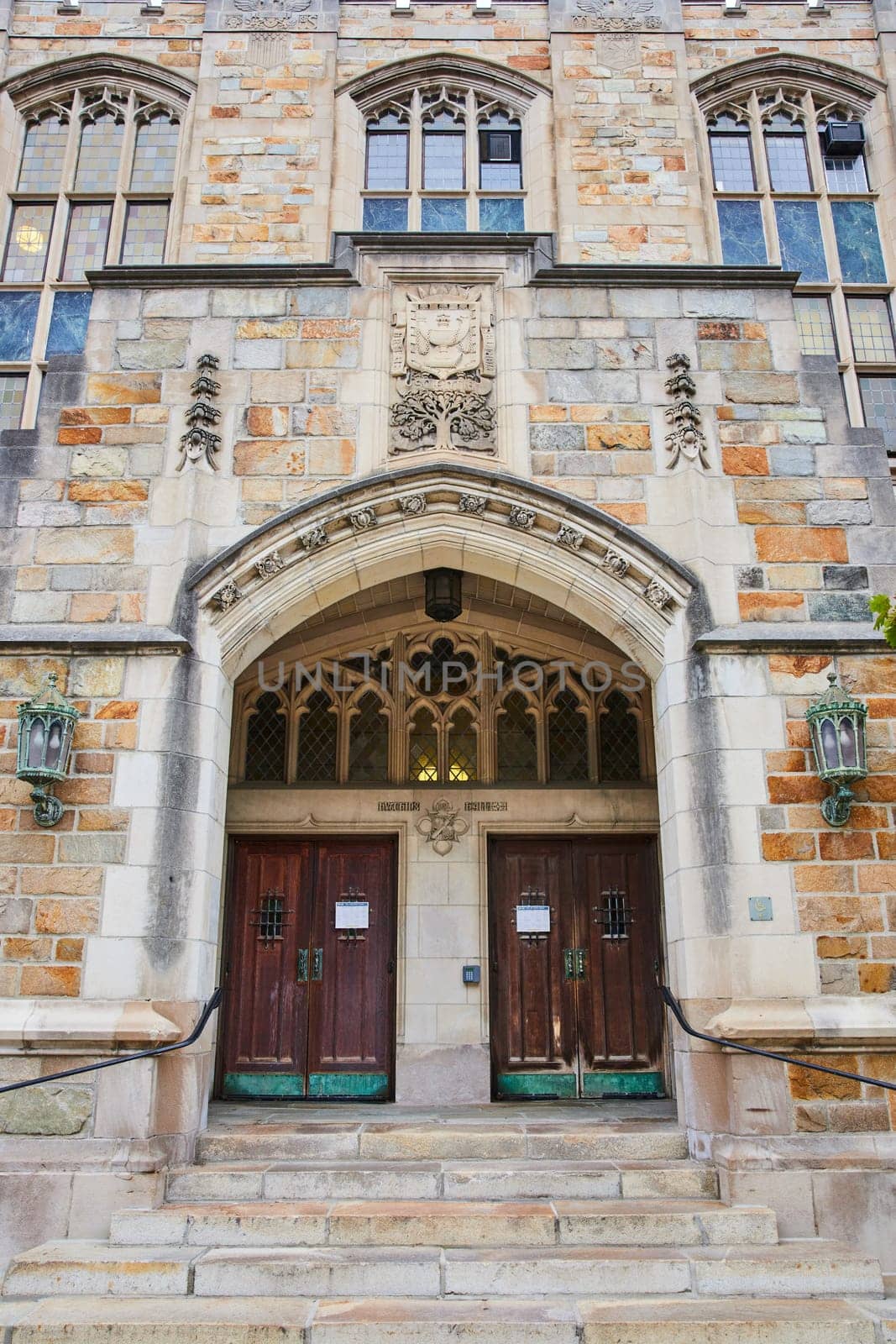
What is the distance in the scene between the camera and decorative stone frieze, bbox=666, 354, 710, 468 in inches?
249

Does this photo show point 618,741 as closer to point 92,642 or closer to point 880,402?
point 880,402

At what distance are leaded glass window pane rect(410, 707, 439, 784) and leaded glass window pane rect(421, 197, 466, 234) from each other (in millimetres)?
4510

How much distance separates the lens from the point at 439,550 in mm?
6531

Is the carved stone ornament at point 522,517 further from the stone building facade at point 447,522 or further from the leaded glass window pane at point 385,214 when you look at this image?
the leaded glass window pane at point 385,214

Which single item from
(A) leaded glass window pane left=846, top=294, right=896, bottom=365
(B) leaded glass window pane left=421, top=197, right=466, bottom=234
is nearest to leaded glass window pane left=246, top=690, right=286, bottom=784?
(B) leaded glass window pane left=421, top=197, right=466, bottom=234

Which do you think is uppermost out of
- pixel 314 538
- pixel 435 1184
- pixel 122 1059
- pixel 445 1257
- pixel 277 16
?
pixel 277 16

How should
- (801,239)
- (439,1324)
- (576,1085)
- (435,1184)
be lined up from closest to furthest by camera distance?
(439,1324)
(435,1184)
(576,1085)
(801,239)

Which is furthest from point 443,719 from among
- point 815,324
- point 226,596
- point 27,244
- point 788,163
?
point 788,163

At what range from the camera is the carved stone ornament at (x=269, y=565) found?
242 inches

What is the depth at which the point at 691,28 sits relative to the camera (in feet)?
32.0

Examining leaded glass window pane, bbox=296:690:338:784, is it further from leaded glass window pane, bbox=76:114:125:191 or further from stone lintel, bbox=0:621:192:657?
leaded glass window pane, bbox=76:114:125:191

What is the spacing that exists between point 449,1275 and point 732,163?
377 inches

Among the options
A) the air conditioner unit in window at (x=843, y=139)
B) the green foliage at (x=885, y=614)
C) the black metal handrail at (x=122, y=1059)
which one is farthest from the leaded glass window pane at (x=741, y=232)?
the black metal handrail at (x=122, y=1059)

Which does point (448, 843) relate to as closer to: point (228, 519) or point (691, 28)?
point (228, 519)
